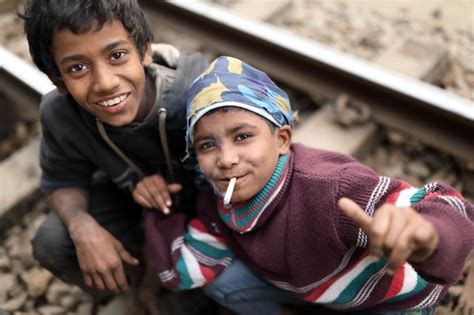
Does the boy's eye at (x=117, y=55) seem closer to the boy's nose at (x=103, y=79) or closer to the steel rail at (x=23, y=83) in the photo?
the boy's nose at (x=103, y=79)

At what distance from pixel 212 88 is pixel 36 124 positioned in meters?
2.30

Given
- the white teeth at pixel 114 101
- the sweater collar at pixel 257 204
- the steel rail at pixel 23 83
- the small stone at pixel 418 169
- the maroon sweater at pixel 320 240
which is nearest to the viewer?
the maroon sweater at pixel 320 240

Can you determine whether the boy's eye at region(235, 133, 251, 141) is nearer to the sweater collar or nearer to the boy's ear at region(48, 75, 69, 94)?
the sweater collar

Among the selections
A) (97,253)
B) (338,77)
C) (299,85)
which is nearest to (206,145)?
(97,253)

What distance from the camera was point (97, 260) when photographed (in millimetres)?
2139

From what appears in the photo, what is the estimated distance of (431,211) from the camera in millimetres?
1384

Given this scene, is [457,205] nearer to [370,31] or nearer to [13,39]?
[370,31]

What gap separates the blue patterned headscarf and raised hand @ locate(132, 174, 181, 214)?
1.26 feet

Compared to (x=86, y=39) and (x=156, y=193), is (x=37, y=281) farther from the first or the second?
(x=86, y=39)

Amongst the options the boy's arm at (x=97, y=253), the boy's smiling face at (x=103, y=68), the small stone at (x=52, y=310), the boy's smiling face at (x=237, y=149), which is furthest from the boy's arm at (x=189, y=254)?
the small stone at (x=52, y=310)

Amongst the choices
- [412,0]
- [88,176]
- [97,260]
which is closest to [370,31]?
[412,0]

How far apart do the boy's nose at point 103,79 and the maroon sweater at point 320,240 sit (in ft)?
1.94

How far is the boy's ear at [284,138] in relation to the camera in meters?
1.78

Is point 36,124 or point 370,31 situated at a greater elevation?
point 370,31
